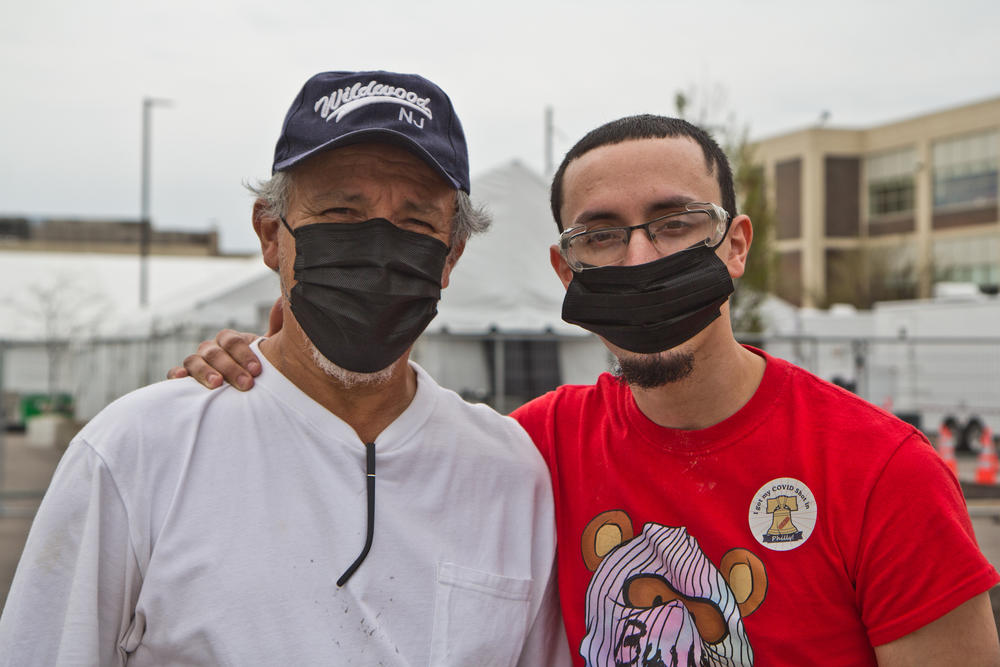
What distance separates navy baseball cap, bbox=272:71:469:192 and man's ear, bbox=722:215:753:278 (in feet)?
2.58

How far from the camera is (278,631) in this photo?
1872mm

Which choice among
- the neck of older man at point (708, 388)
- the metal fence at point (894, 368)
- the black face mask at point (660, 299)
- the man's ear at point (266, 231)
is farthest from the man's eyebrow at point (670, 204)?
the metal fence at point (894, 368)

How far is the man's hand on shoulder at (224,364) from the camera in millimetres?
2121

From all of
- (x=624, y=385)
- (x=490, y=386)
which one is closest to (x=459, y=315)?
(x=490, y=386)

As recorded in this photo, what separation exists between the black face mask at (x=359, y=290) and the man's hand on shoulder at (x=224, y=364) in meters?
0.17

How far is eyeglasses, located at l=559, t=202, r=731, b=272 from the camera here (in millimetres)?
2285

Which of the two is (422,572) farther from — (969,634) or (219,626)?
(969,634)

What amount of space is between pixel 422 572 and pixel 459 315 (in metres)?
9.50

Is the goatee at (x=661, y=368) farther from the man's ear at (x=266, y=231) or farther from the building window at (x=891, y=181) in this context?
the building window at (x=891, y=181)

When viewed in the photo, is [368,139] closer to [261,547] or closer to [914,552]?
[261,547]

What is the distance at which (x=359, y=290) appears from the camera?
2139mm

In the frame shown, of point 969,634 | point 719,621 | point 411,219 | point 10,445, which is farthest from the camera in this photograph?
point 10,445

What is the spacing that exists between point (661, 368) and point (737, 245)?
47 centimetres

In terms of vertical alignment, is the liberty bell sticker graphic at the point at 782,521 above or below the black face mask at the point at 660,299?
below
